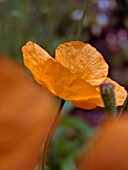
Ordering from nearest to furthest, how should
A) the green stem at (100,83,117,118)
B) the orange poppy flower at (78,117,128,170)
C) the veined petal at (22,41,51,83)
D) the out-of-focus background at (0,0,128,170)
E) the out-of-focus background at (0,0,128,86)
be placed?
the orange poppy flower at (78,117,128,170), the green stem at (100,83,117,118), the veined petal at (22,41,51,83), the out-of-focus background at (0,0,128,170), the out-of-focus background at (0,0,128,86)

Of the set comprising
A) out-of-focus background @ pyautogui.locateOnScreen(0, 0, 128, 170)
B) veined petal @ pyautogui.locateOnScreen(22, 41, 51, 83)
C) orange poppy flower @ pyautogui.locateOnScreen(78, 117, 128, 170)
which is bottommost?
out-of-focus background @ pyautogui.locateOnScreen(0, 0, 128, 170)

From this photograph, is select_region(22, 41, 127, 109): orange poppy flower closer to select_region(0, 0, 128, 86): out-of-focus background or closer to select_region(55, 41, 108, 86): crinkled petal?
select_region(55, 41, 108, 86): crinkled petal

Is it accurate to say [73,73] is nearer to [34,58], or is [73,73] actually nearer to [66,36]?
[34,58]

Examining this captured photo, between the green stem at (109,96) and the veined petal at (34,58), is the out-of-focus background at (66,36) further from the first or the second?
the green stem at (109,96)

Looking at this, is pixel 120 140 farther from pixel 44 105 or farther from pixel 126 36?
pixel 126 36

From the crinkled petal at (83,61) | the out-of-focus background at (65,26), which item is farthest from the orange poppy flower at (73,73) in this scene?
the out-of-focus background at (65,26)

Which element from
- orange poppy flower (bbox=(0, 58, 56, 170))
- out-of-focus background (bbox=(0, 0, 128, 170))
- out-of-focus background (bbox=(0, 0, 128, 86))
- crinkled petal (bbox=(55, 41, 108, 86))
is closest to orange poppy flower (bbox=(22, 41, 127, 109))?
crinkled petal (bbox=(55, 41, 108, 86))

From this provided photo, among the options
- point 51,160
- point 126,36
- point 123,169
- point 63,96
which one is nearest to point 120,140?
point 123,169
